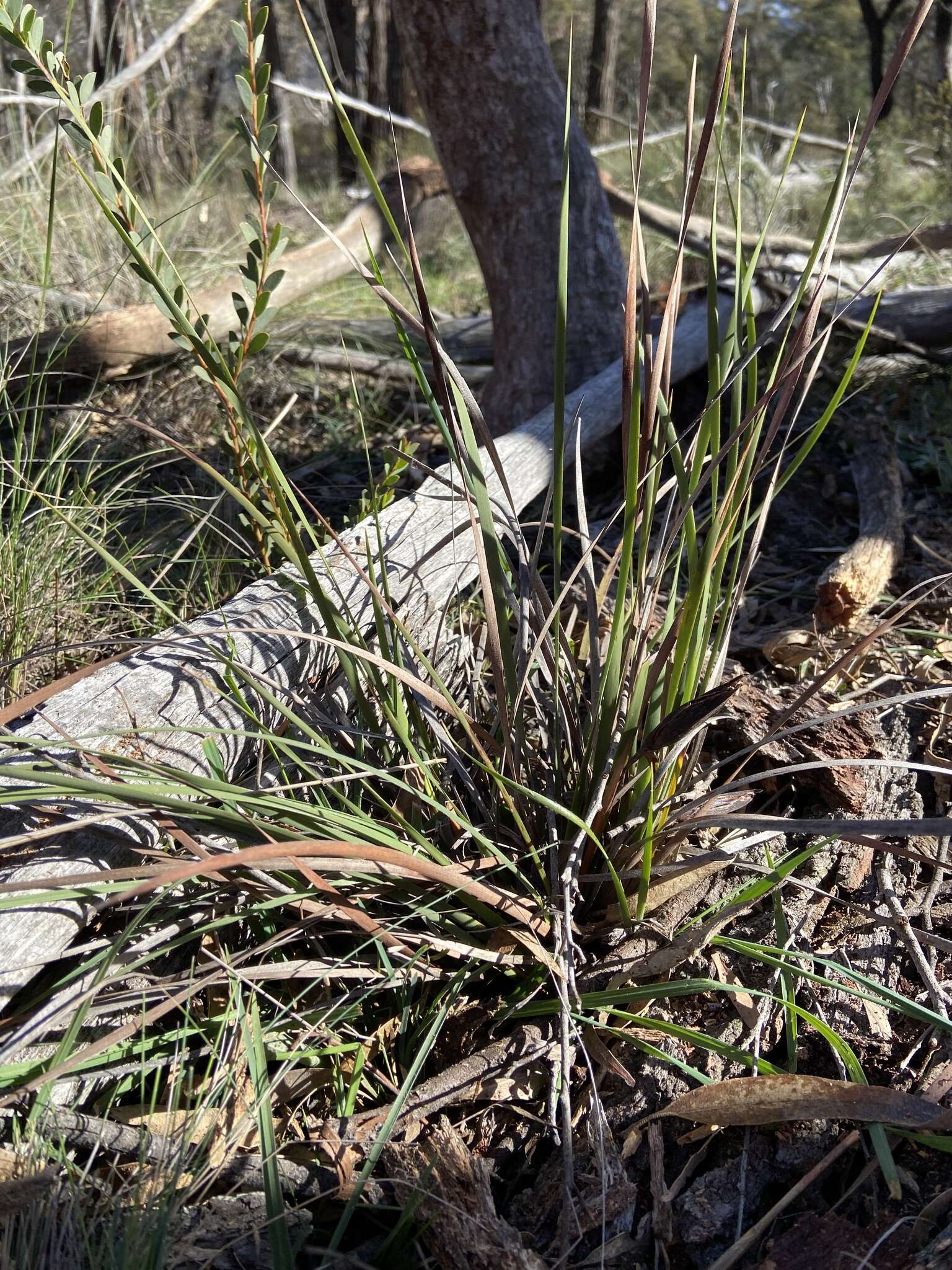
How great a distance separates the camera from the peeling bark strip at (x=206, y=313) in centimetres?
300

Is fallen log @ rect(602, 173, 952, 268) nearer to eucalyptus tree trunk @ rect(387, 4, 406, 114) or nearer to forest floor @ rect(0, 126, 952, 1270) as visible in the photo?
forest floor @ rect(0, 126, 952, 1270)

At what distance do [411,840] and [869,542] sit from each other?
58.0 inches

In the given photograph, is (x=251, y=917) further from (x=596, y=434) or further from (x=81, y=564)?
(x=596, y=434)

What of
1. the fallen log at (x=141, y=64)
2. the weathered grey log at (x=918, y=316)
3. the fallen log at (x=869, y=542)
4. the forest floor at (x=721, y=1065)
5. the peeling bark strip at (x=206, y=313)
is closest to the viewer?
the forest floor at (x=721, y=1065)

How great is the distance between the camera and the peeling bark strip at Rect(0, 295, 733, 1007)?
128 centimetres

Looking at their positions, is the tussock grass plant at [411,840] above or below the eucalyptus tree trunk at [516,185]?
below

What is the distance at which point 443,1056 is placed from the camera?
1.40 m

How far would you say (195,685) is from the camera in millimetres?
1539

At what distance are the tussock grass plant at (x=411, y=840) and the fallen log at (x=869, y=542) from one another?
0.71 m

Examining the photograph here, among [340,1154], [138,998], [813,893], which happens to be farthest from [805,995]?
[138,998]

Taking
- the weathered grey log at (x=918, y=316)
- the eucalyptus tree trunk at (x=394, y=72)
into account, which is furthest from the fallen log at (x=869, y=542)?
the eucalyptus tree trunk at (x=394, y=72)

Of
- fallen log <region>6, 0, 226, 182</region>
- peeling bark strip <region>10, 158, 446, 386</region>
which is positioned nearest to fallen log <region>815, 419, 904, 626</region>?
peeling bark strip <region>10, 158, 446, 386</region>

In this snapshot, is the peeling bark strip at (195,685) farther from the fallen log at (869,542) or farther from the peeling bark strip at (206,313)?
the fallen log at (869,542)

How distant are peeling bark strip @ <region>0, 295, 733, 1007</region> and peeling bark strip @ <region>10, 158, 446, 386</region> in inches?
26.3
